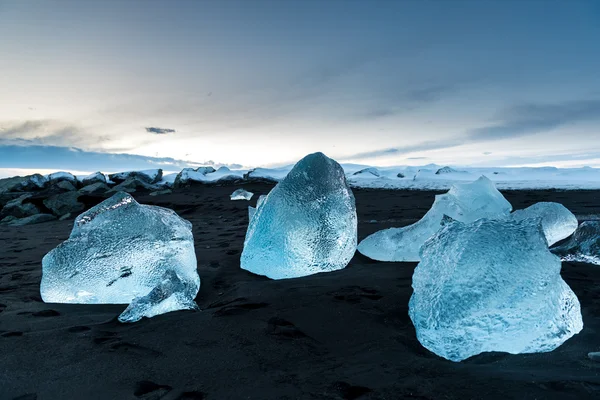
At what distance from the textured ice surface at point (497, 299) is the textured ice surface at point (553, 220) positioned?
2.53 m

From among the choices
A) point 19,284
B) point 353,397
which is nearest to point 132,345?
point 353,397

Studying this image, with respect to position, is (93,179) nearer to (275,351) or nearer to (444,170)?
(444,170)

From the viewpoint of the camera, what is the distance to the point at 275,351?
1841 mm

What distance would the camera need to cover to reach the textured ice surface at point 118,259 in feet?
9.63

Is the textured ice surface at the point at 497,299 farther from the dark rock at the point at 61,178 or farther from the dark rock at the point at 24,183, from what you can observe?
the dark rock at the point at 24,183

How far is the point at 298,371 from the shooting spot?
5.42 feet

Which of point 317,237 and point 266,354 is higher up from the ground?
point 317,237

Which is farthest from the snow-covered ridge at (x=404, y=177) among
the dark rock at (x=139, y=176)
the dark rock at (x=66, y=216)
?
the dark rock at (x=66, y=216)

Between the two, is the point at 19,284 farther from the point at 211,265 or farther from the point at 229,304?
the point at 229,304

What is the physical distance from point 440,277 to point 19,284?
343 cm

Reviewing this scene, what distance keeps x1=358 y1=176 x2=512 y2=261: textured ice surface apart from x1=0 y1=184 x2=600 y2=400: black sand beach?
525 mm

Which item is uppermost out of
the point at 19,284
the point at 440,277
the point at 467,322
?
the point at 440,277

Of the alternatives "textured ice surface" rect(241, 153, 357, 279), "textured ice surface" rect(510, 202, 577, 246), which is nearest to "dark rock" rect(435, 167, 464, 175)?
"textured ice surface" rect(510, 202, 577, 246)

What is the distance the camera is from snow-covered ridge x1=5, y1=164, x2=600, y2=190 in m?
11.8
